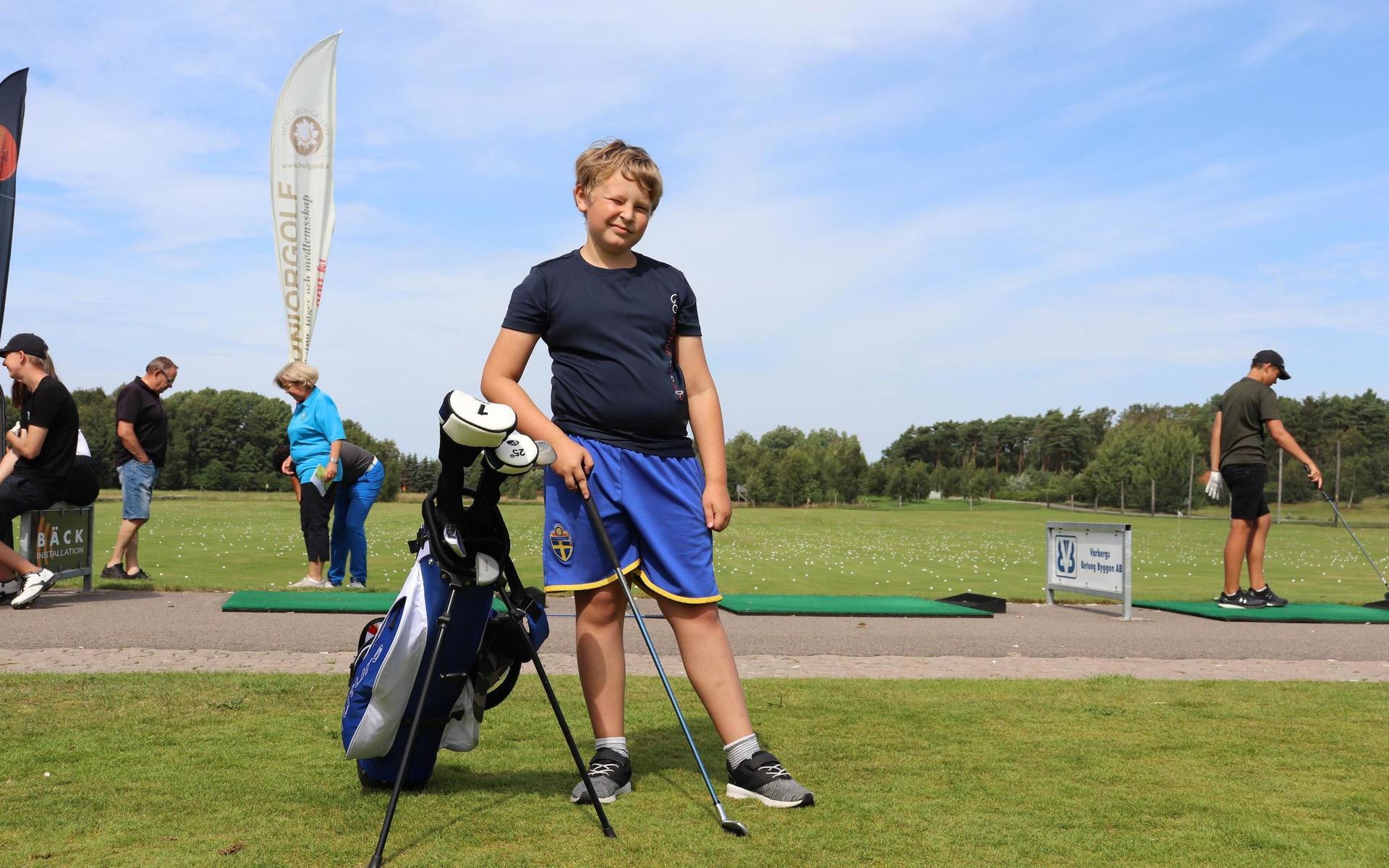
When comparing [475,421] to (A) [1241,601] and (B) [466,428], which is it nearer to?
(B) [466,428]

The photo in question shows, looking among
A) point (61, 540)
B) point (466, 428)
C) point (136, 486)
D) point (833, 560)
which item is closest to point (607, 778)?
point (466, 428)

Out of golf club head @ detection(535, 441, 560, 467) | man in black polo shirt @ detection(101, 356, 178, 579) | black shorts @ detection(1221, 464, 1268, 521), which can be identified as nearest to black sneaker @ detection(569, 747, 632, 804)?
golf club head @ detection(535, 441, 560, 467)

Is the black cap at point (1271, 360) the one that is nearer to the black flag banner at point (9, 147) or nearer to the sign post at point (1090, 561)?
the sign post at point (1090, 561)

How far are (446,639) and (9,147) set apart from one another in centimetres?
1045

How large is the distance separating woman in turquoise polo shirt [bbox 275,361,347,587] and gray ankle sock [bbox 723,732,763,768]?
7696mm

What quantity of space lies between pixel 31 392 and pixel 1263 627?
33.0 ft

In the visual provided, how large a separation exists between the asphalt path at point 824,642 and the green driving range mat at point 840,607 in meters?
0.18

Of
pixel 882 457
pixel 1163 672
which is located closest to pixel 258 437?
pixel 882 457

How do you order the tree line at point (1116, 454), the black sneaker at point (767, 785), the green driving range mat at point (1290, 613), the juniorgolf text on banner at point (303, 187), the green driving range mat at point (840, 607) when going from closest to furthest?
1. the black sneaker at point (767, 785)
2. the green driving range mat at point (840, 607)
3. the green driving range mat at point (1290, 613)
4. the juniorgolf text on banner at point (303, 187)
5. the tree line at point (1116, 454)

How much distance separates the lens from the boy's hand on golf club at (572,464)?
3.94 meters

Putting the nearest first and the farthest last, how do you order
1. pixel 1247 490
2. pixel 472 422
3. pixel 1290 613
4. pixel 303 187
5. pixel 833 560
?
pixel 472 422 → pixel 1290 613 → pixel 1247 490 → pixel 303 187 → pixel 833 560

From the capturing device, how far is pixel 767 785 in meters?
3.98

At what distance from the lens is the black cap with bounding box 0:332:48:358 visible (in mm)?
9195

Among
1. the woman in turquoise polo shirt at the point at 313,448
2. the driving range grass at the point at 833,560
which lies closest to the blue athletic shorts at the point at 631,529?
the woman in turquoise polo shirt at the point at 313,448
